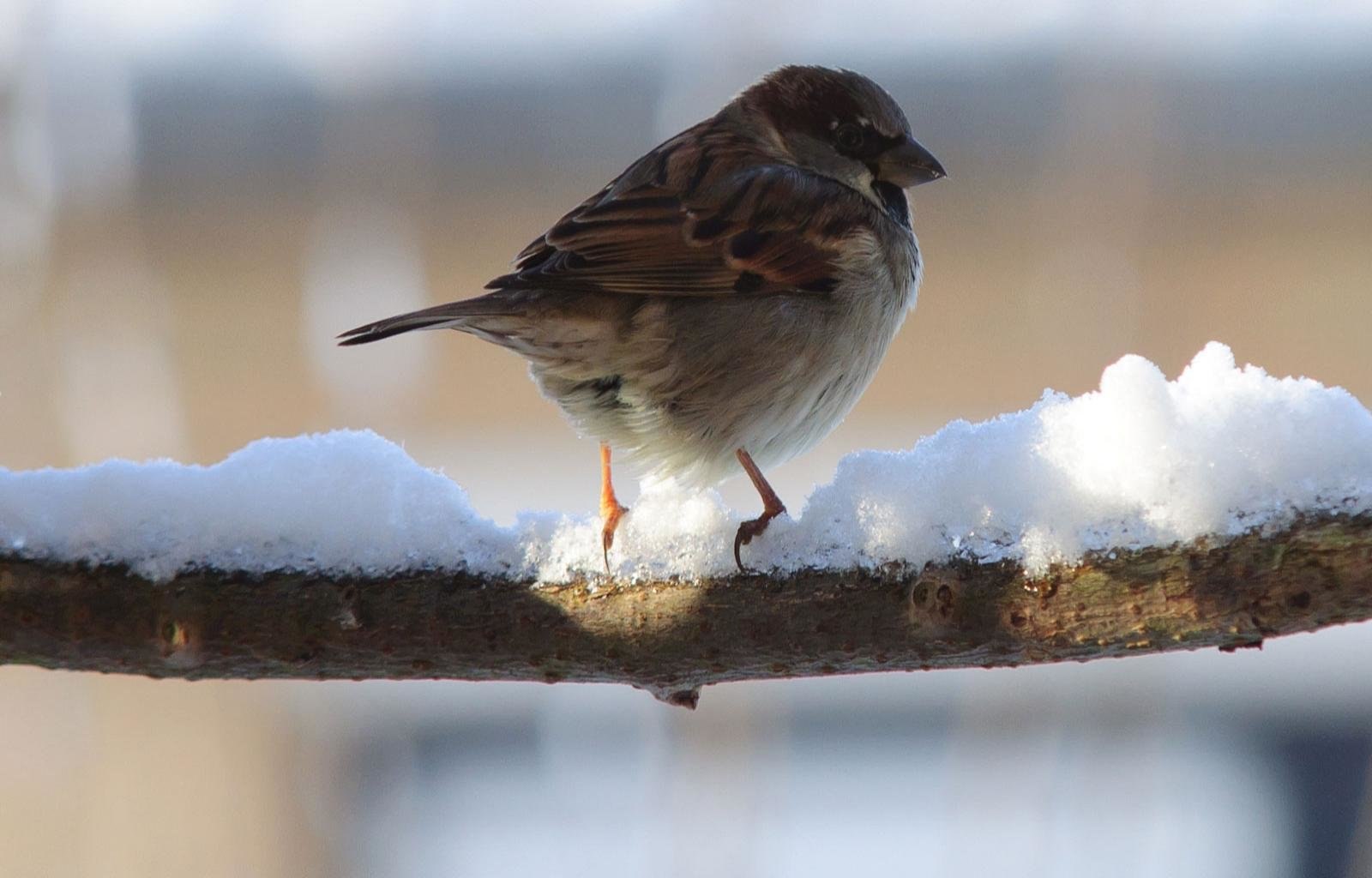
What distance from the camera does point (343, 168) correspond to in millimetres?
4660

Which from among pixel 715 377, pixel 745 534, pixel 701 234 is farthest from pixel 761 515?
pixel 701 234

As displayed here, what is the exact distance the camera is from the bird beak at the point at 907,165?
2766 mm

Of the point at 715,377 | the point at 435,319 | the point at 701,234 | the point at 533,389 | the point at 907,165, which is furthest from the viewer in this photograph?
the point at 533,389

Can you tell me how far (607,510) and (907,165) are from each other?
1078mm

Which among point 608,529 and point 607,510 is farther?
point 607,510

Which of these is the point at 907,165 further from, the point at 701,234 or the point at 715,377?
the point at 715,377

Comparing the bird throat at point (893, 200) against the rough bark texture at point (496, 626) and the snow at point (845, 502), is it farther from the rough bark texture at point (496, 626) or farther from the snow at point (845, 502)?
the rough bark texture at point (496, 626)

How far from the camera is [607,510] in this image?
223cm

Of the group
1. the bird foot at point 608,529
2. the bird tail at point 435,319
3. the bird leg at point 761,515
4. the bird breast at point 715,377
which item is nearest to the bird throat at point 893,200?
the bird breast at point 715,377

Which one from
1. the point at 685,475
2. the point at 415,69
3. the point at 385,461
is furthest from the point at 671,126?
the point at 385,461

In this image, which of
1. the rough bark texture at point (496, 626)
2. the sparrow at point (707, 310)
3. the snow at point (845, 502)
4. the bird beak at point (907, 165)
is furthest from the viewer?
the bird beak at point (907, 165)

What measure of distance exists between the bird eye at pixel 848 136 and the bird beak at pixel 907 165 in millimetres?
63

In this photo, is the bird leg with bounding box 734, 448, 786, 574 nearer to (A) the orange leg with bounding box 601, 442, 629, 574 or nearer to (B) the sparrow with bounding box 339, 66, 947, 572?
(B) the sparrow with bounding box 339, 66, 947, 572

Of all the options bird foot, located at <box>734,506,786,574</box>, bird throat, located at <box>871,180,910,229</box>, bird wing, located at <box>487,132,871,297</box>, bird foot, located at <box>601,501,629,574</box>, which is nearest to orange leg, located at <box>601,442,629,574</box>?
bird foot, located at <box>601,501,629,574</box>
